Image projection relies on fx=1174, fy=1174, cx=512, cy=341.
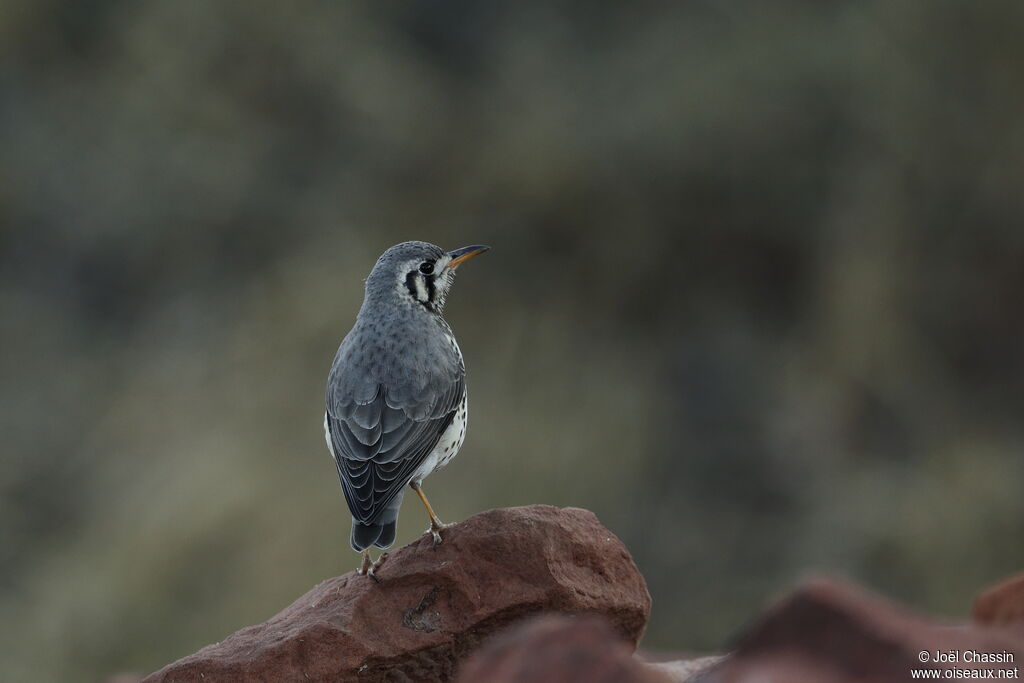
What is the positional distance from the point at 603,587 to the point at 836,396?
11816mm

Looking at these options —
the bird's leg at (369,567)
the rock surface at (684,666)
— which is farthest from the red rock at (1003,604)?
the bird's leg at (369,567)

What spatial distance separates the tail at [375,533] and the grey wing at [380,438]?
43mm

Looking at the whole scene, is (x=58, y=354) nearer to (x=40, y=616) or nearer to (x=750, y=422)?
(x=40, y=616)

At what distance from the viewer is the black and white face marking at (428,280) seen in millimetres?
7293

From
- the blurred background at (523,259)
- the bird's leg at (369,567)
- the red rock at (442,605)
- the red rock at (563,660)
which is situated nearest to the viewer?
the red rock at (563,660)

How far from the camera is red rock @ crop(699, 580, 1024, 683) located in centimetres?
369

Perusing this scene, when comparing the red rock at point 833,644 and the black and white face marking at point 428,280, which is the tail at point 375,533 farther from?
the red rock at point 833,644

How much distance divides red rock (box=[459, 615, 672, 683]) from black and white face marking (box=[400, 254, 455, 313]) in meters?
3.58

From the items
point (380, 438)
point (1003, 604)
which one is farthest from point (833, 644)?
point (380, 438)

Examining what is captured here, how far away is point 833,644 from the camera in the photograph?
12.5 feet

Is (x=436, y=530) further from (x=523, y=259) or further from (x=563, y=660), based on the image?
(x=523, y=259)

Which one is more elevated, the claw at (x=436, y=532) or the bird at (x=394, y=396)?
the bird at (x=394, y=396)

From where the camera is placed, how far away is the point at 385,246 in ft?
59.3

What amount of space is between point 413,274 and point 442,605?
2139 millimetres
